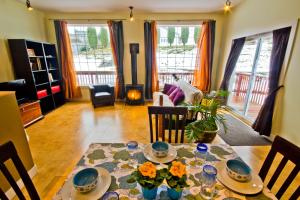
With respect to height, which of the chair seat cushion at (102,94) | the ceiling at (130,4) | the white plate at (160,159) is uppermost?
the ceiling at (130,4)

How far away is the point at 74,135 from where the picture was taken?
2912 mm

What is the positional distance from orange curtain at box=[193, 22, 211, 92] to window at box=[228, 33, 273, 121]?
31.1 inches

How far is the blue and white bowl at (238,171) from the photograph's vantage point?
85 cm

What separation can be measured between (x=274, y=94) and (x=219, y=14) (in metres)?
2.95

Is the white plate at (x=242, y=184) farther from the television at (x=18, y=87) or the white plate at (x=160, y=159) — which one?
the television at (x=18, y=87)

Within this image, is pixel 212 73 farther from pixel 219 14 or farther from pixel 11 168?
pixel 11 168

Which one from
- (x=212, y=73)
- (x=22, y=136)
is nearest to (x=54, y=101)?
(x=22, y=136)

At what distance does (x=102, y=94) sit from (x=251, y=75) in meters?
3.71

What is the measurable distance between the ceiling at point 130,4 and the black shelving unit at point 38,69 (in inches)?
37.7

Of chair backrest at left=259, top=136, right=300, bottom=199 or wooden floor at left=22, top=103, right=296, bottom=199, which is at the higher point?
chair backrest at left=259, top=136, right=300, bottom=199

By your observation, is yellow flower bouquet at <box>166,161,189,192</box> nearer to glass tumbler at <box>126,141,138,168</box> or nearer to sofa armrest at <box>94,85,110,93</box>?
glass tumbler at <box>126,141,138,168</box>

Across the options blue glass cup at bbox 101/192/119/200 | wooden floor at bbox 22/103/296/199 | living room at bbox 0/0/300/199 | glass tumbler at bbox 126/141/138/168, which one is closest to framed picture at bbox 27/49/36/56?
living room at bbox 0/0/300/199

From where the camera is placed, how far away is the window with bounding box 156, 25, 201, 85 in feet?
15.3

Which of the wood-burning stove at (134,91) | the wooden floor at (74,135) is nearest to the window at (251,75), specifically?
the wooden floor at (74,135)
